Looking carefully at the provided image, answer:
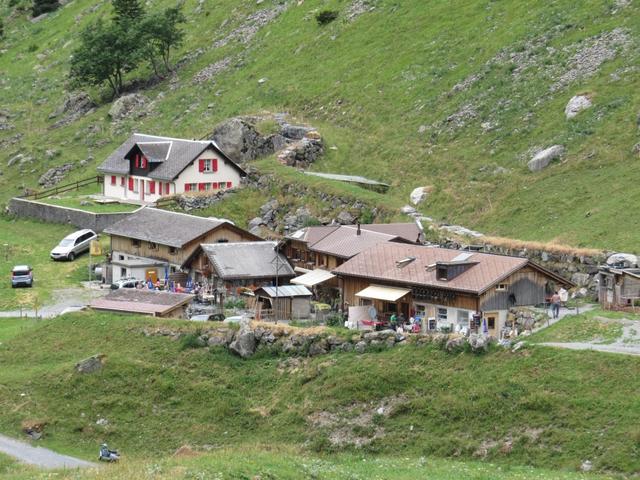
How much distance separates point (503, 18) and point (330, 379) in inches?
2247

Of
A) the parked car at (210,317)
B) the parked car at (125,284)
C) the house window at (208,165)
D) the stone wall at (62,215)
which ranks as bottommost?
the parked car at (210,317)

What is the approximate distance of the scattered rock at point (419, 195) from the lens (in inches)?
3548

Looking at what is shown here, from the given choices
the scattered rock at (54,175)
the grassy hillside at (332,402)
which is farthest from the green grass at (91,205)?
the grassy hillside at (332,402)

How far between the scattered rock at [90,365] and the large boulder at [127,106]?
62.9m

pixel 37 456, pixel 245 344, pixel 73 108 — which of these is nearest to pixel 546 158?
pixel 245 344

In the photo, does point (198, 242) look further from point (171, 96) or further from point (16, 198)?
point (171, 96)

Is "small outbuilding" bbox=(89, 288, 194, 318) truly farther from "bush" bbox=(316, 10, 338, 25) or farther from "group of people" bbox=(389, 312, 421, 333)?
"bush" bbox=(316, 10, 338, 25)

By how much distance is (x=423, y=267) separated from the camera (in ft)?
225

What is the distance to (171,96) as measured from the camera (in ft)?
416

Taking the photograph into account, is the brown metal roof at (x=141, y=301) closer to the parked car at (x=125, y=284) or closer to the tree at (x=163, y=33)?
the parked car at (x=125, y=284)

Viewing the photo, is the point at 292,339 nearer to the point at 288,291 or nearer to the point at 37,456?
the point at 288,291

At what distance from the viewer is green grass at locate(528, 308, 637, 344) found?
58.7 metres

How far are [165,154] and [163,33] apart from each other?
3048 cm

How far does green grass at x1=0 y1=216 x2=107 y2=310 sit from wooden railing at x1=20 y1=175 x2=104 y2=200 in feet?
14.8
